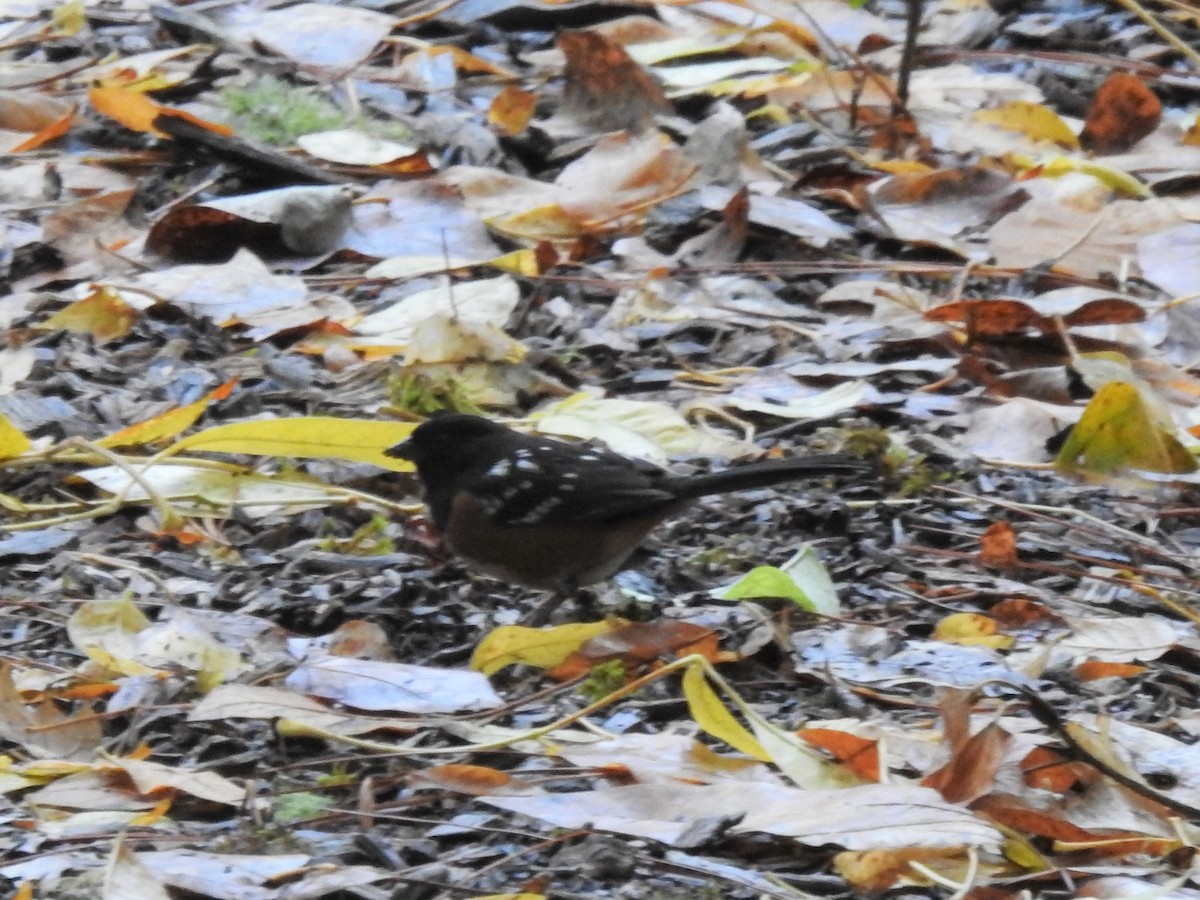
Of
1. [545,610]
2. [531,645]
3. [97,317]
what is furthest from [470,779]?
[97,317]

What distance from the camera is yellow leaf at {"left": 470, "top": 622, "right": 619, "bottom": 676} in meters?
3.25

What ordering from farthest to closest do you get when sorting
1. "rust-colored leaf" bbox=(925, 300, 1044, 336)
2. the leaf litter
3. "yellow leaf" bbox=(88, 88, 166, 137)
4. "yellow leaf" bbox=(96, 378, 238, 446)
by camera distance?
"yellow leaf" bbox=(88, 88, 166, 137) → "rust-colored leaf" bbox=(925, 300, 1044, 336) → "yellow leaf" bbox=(96, 378, 238, 446) → the leaf litter

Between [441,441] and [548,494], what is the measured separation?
26 centimetres

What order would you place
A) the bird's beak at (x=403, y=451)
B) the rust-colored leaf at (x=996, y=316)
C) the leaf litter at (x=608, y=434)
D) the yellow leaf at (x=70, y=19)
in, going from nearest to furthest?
the leaf litter at (x=608, y=434) < the bird's beak at (x=403, y=451) < the rust-colored leaf at (x=996, y=316) < the yellow leaf at (x=70, y=19)

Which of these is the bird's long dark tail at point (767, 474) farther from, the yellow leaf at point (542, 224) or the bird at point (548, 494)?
the yellow leaf at point (542, 224)

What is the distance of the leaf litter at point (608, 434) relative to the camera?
267cm

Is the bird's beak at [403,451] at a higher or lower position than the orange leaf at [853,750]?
lower

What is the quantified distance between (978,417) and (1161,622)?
3.16 ft

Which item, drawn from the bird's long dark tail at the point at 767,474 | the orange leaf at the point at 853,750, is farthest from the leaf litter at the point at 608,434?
the bird's long dark tail at the point at 767,474

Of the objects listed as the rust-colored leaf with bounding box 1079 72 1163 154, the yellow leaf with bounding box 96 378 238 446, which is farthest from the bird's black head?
the rust-colored leaf with bounding box 1079 72 1163 154

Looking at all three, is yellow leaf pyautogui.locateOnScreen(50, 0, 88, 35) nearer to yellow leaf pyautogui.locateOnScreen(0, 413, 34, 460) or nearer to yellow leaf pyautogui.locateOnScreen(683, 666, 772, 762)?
yellow leaf pyautogui.locateOnScreen(0, 413, 34, 460)

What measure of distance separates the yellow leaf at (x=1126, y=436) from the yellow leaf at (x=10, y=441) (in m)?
2.29

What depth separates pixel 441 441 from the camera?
13.3 feet

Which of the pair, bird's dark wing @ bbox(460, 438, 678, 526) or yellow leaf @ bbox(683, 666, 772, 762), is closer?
yellow leaf @ bbox(683, 666, 772, 762)
